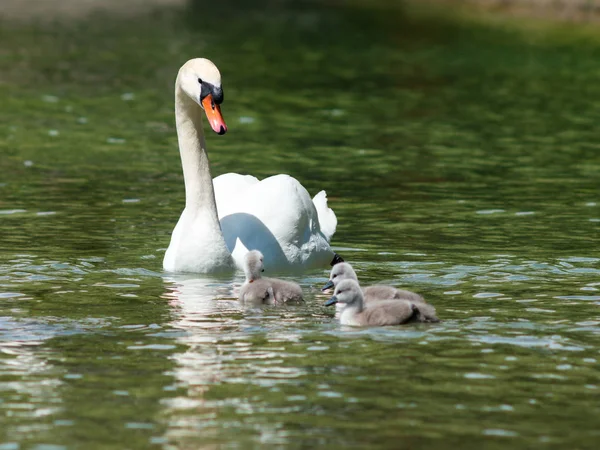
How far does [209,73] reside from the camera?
1222 cm

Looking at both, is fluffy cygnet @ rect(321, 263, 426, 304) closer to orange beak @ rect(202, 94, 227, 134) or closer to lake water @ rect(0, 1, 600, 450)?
lake water @ rect(0, 1, 600, 450)

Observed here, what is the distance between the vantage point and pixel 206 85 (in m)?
12.3

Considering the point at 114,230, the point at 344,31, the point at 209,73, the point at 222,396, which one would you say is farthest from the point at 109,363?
the point at 344,31

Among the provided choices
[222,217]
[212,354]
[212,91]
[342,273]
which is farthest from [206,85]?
[212,354]

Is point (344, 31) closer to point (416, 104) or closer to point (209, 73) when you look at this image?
point (416, 104)

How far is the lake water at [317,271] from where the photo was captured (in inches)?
321

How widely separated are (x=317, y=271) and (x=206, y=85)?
2.05 metres

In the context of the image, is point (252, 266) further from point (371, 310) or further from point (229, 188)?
point (229, 188)

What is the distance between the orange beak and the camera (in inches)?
461

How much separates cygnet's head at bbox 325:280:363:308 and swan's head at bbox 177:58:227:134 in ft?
7.79

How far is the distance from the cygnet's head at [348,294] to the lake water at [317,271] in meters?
0.22

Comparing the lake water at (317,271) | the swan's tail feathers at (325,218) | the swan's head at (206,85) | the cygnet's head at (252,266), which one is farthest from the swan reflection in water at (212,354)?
the swan's tail feathers at (325,218)

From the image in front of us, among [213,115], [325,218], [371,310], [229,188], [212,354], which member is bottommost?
[212,354]

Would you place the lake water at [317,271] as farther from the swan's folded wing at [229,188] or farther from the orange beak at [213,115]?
the orange beak at [213,115]
